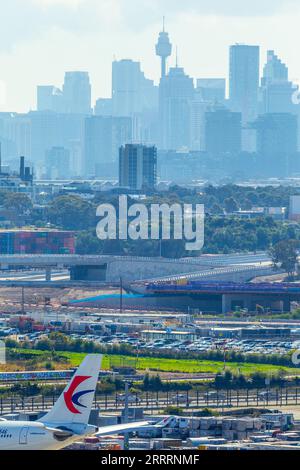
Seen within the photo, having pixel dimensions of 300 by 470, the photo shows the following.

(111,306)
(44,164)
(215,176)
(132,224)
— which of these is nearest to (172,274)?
(111,306)

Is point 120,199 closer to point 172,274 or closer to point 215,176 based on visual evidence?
point 172,274

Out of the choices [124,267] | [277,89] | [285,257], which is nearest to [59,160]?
[277,89]

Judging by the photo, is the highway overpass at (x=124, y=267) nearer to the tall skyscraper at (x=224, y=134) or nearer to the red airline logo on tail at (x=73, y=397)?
the red airline logo on tail at (x=73, y=397)

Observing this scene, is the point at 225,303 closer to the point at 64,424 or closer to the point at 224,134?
the point at 64,424

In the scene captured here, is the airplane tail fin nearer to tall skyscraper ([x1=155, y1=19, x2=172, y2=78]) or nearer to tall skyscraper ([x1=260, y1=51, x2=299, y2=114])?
tall skyscraper ([x1=155, y1=19, x2=172, y2=78])

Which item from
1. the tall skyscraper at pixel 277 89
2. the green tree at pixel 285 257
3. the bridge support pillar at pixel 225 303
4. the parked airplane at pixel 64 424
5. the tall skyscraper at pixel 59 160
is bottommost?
the parked airplane at pixel 64 424

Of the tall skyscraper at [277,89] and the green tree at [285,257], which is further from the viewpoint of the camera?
the tall skyscraper at [277,89]

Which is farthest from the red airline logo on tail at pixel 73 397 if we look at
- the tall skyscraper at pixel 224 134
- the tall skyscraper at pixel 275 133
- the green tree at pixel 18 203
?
the tall skyscraper at pixel 224 134
